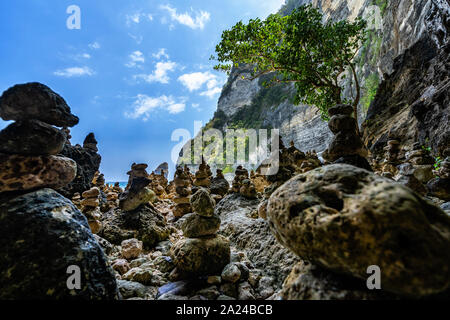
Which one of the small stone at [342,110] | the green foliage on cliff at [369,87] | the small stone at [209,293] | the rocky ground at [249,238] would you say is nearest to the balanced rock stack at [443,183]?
the rocky ground at [249,238]

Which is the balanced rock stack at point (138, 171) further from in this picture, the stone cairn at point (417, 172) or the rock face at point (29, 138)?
the stone cairn at point (417, 172)

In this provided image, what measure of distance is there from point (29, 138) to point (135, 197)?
3.76 meters

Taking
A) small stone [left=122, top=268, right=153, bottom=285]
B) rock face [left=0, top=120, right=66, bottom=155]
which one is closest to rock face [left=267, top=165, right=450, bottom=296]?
small stone [left=122, top=268, right=153, bottom=285]

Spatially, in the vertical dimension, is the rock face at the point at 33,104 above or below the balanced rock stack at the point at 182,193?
above

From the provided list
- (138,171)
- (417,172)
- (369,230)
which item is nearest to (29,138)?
(369,230)

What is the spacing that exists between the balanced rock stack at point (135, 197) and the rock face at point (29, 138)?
136 inches

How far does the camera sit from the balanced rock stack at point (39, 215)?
74.5 inches

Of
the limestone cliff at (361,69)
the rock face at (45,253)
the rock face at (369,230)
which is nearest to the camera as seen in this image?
the rock face at (369,230)

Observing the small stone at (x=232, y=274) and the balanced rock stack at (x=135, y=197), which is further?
the balanced rock stack at (x=135, y=197)

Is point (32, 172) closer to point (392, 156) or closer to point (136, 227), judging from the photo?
point (136, 227)

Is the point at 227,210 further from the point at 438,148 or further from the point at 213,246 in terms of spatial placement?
the point at 438,148

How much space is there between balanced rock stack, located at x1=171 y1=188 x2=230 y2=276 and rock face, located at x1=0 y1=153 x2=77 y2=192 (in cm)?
213

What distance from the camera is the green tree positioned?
9156mm

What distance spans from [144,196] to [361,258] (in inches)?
236
